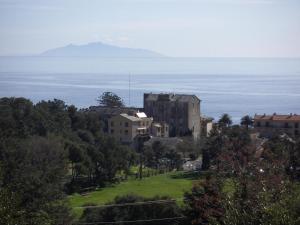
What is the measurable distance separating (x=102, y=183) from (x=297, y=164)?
24.2 feet

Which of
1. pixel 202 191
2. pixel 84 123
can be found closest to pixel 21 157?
pixel 202 191

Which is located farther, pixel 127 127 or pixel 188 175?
pixel 127 127

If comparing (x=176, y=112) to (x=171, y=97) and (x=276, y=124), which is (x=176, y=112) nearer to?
(x=171, y=97)

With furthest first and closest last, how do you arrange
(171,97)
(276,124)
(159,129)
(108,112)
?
(171,97) → (108,112) → (276,124) → (159,129)

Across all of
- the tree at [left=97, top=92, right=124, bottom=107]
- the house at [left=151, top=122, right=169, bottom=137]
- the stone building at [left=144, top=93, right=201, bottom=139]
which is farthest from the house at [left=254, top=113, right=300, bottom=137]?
the tree at [left=97, top=92, right=124, bottom=107]

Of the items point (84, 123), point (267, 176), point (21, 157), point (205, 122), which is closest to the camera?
point (267, 176)

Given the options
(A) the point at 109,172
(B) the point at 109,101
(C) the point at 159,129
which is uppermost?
(B) the point at 109,101

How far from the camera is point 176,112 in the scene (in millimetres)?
37188

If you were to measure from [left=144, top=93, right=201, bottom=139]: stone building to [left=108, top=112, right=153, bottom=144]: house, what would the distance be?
3300 millimetres

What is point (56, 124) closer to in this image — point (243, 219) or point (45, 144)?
point (45, 144)

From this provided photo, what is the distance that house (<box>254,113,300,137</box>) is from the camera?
115ft

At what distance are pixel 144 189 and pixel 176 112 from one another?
18430 mm

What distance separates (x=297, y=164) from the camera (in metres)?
16.6

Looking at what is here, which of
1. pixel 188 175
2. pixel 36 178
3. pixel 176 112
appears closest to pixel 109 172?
pixel 188 175
